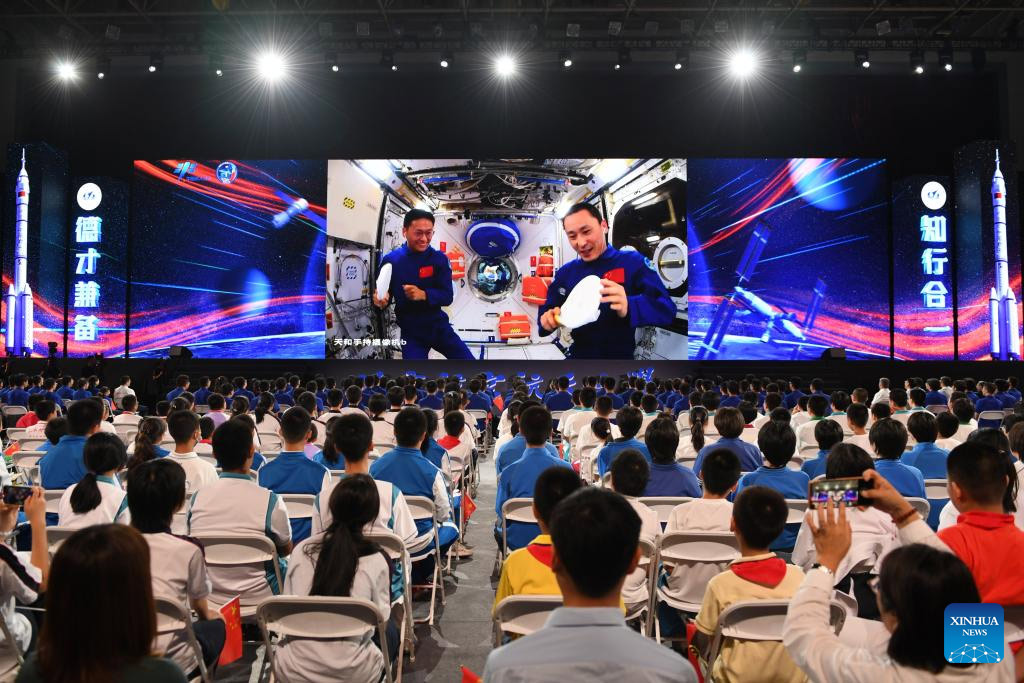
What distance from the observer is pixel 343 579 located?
8.57ft

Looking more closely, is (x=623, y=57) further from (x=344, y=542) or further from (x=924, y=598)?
(x=924, y=598)

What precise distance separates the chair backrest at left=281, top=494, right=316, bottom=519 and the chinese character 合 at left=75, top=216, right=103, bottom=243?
1684cm

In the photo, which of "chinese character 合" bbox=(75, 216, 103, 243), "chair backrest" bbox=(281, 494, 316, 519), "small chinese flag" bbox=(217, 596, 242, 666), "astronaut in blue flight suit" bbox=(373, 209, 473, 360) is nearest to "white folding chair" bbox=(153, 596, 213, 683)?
"small chinese flag" bbox=(217, 596, 242, 666)

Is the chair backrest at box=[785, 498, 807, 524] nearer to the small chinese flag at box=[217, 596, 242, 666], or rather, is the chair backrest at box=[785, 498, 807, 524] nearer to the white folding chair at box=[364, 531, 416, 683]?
the white folding chair at box=[364, 531, 416, 683]

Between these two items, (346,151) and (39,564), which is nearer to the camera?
(39,564)

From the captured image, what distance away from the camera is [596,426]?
6129 millimetres

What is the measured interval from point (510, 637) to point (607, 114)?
1680 centimetres

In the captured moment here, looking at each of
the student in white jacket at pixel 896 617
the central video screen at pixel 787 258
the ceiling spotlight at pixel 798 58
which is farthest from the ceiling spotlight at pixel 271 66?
the student in white jacket at pixel 896 617

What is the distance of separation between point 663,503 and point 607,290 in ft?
44.1

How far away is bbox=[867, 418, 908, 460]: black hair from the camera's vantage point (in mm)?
4289

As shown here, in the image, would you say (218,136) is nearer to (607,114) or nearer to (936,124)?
(607,114)

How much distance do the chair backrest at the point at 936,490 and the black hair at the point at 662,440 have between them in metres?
1.62

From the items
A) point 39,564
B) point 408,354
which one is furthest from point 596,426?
point 408,354

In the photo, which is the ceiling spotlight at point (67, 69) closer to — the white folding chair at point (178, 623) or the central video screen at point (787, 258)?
the central video screen at point (787, 258)
